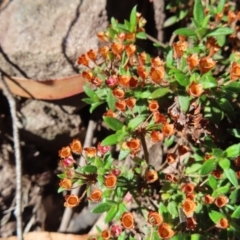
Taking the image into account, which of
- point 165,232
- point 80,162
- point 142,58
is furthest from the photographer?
point 80,162

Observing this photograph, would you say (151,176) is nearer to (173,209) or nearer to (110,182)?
(173,209)

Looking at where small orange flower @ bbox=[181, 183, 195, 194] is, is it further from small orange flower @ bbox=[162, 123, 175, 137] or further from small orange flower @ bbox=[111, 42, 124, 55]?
small orange flower @ bbox=[111, 42, 124, 55]

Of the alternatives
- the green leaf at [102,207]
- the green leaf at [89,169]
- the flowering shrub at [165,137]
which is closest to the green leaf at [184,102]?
the flowering shrub at [165,137]

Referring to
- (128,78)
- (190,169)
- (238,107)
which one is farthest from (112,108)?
(238,107)

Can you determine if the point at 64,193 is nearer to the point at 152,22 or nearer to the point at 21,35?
the point at 21,35

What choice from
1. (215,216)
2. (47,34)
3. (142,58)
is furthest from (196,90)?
(47,34)

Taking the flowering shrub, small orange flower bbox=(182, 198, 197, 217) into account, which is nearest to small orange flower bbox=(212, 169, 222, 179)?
the flowering shrub

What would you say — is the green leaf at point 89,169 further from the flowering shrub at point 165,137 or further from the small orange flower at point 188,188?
the small orange flower at point 188,188
